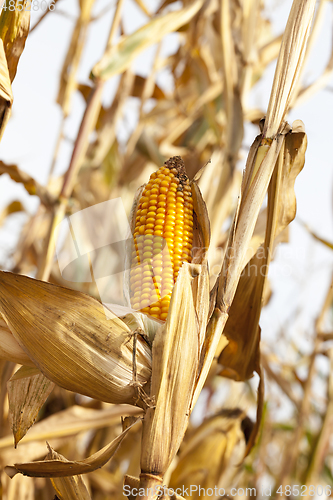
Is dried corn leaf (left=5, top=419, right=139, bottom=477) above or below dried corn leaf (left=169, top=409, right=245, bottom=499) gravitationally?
above

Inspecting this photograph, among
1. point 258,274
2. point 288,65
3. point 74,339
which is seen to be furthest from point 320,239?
point 74,339

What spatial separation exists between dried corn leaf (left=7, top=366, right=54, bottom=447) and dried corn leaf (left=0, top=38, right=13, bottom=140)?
0.40 m

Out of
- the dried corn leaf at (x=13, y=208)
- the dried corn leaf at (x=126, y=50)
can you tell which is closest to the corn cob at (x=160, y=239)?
the dried corn leaf at (x=126, y=50)

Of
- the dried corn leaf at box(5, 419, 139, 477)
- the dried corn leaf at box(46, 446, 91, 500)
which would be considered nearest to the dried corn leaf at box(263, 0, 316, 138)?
the dried corn leaf at box(5, 419, 139, 477)

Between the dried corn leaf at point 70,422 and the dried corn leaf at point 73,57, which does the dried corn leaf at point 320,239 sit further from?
the dried corn leaf at point 73,57

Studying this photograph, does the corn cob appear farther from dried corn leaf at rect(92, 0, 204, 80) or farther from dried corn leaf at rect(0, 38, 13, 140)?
dried corn leaf at rect(92, 0, 204, 80)

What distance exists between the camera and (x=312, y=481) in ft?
4.84

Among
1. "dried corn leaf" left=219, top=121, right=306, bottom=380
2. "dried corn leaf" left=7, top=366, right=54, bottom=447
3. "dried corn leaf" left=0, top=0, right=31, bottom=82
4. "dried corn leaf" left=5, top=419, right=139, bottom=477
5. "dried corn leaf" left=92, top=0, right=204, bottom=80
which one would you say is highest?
"dried corn leaf" left=92, top=0, right=204, bottom=80

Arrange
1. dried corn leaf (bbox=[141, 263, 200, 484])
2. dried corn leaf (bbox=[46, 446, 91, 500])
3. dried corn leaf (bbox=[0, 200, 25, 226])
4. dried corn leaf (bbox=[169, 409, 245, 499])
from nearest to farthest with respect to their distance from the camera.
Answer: dried corn leaf (bbox=[141, 263, 200, 484]), dried corn leaf (bbox=[46, 446, 91, 500]), dried corn leaf (bbox=[169, 409, 245, 499]), dried corn leaf (bbox=[0, 200, 25, 226])

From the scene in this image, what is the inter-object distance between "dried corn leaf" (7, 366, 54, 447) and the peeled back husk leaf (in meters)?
0.11

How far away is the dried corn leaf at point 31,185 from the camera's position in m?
1.08

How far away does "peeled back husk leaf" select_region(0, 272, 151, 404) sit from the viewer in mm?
541

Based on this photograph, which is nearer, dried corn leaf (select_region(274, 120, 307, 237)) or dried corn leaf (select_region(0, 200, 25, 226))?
dried corn leaf (select_region(274, 120, 307, 237))

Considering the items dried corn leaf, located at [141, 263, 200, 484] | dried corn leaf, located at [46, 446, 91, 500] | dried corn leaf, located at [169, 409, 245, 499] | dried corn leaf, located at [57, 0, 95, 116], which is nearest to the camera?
dried corn leaf, located at [141, 263, 200, 484]
